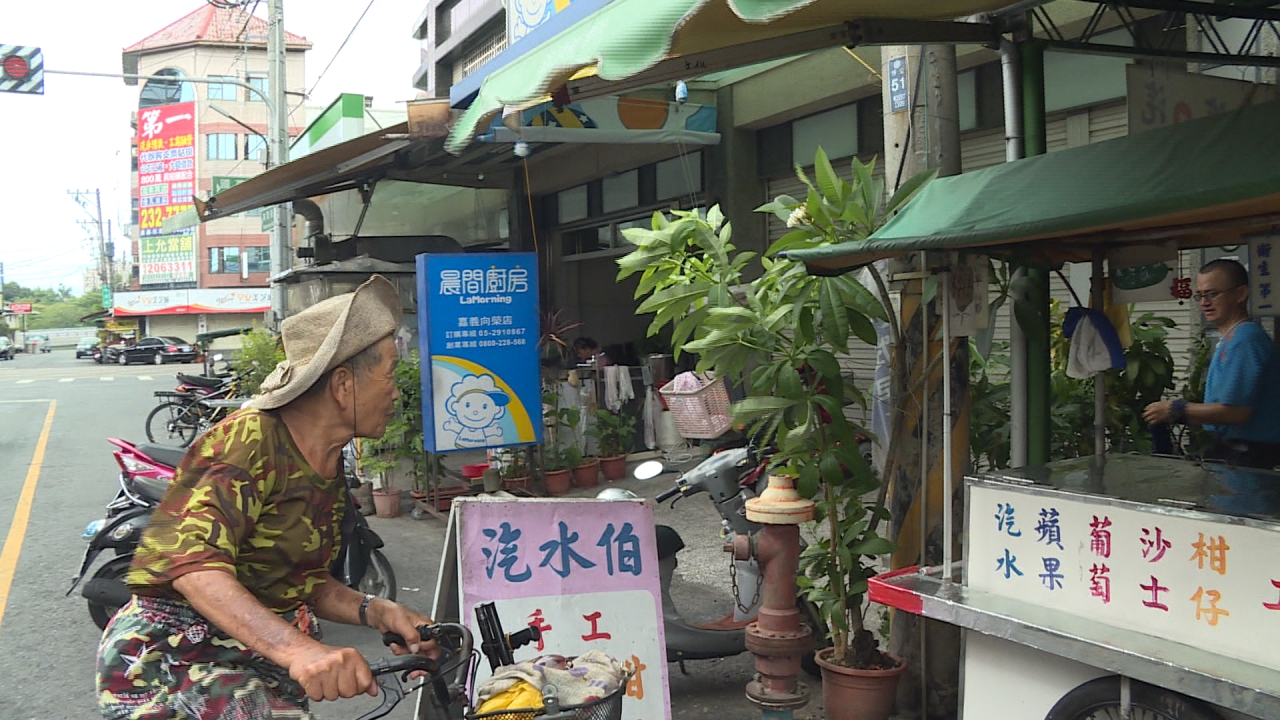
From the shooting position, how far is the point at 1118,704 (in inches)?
118

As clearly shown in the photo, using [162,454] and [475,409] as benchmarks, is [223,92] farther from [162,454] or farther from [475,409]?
[162,454]

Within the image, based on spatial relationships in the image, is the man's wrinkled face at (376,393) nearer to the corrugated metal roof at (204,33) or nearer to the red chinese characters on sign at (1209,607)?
the red chinese characters on sign at (1209,607)

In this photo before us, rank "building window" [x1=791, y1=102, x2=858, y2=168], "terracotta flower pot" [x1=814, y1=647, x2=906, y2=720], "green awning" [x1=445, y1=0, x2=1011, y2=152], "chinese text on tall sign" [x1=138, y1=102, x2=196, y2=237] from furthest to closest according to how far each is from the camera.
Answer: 1. "chinese text on tall sign" [x1=138, y1=102, x2=196, y2=237]
2. "building window" [x1=791, y1=102, x2=858, y2=168]
3. "terracotta flower pot" [x1=814, y1=647, x2=906, y2=720]
4. "green awning" [x1=445, y1=0, x2=1011, y2=152]

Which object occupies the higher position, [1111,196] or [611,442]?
[1111,196]

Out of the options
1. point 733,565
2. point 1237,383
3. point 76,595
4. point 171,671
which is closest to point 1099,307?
point 1237,383

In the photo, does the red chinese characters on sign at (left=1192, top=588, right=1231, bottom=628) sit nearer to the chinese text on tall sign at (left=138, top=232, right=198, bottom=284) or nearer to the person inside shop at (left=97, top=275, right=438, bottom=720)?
the person inside shop at (left=97, top=275, right=438, bottom=720)

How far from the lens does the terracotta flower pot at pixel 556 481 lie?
33.4 feet

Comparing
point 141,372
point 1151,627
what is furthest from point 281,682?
point 141,372

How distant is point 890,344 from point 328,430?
2.88 metres

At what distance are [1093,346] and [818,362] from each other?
1.15m

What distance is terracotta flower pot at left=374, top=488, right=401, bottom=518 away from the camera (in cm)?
977

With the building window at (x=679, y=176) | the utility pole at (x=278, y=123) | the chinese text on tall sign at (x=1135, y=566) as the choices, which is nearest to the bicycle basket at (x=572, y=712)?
the chinese text on tall sign at (x=1135, y=566)

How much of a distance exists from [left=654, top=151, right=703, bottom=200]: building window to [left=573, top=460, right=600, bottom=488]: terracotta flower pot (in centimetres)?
328

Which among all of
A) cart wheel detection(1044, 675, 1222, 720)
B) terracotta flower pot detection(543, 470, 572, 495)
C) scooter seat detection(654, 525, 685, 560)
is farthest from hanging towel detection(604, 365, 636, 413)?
cart wheel detection(1044, 675, 1222, 720)
